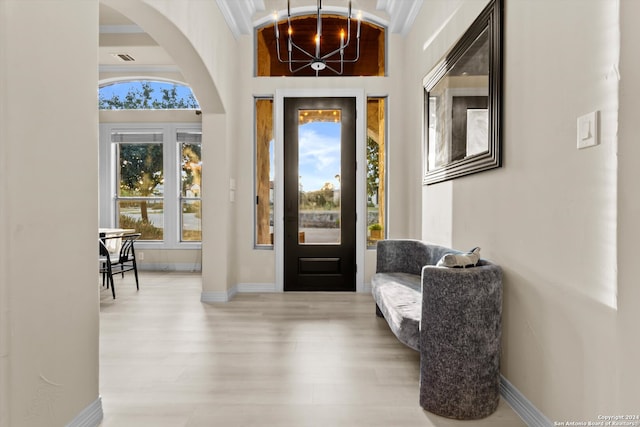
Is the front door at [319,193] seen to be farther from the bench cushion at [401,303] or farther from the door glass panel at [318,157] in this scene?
the bench cushion at [401,303]

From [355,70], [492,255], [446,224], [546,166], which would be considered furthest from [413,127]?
[546,166]

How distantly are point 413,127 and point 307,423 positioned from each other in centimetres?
309

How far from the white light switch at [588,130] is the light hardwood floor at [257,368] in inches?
51.8

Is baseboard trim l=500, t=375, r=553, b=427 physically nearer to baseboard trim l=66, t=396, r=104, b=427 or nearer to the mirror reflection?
the mirror reflection

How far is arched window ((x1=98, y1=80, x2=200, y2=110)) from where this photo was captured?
19.9 feet

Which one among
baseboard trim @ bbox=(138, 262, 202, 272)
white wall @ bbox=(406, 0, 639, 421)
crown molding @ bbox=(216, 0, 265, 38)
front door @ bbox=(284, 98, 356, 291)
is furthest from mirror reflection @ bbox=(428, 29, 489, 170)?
baseboard trim @ bbox=(138, 262, 202, 272)

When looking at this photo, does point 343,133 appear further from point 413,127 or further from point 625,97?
point 625,97

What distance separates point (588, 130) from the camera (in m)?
1.34

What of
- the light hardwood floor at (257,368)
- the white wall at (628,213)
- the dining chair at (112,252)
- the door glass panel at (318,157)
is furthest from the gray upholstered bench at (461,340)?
the dining chair at (112,252)

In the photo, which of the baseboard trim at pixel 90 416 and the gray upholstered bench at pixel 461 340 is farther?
the gray upholstered bench at pixel 461 340

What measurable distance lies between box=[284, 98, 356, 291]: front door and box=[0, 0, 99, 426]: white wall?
2.78 meters

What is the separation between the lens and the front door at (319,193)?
439 centimetres

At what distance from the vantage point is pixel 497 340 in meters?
1.79

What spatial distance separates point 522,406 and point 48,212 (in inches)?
90.5
